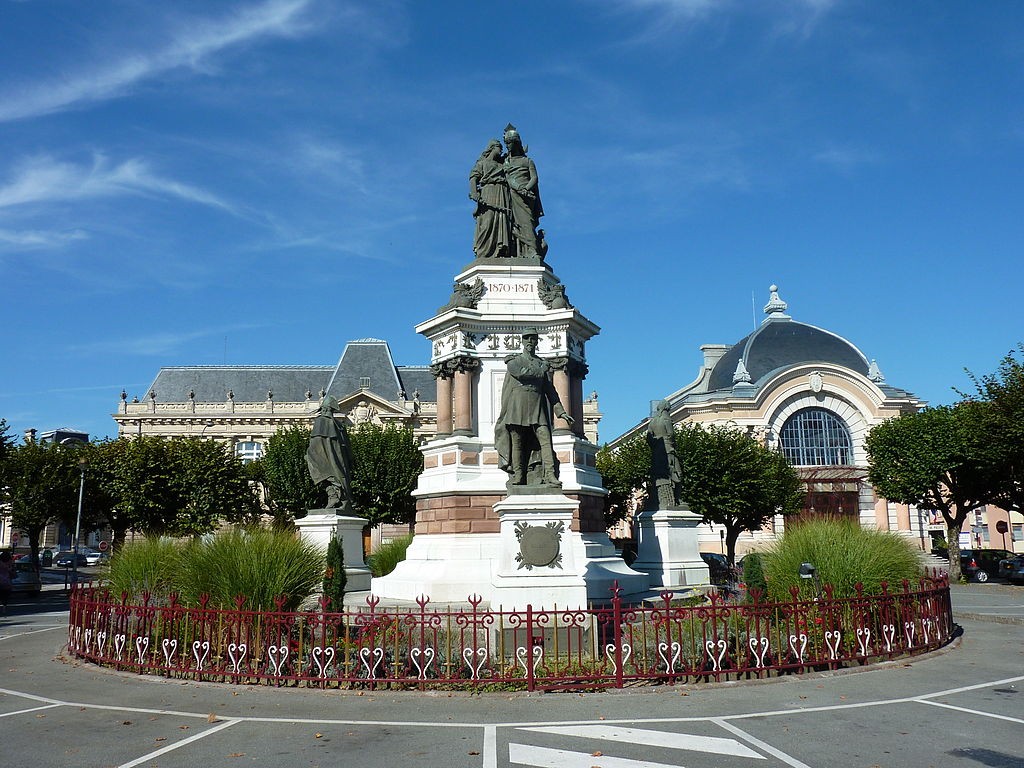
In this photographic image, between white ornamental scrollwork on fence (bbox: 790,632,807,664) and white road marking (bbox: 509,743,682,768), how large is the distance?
424cm

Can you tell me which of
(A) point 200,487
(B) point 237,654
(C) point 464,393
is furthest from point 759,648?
(A) point 200,487

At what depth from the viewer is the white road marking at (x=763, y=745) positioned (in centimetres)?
626

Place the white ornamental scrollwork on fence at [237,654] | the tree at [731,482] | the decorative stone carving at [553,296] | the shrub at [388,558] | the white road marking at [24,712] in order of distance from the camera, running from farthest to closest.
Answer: the tree at [731,482] < the shrub at [388,558] < the decorative stone carving at [553,296] < the white ornamental scrollwork on fence at [237,654] < the white road marking at [24,712]

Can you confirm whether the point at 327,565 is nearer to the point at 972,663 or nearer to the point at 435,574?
the point at 435,574

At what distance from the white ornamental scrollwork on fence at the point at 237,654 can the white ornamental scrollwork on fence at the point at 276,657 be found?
1.01 feet

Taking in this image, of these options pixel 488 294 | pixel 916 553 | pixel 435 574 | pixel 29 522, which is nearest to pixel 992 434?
pixel 916 553

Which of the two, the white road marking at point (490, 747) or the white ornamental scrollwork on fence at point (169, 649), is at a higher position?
the white ornamental scrollwork on fence at point (169, 649)

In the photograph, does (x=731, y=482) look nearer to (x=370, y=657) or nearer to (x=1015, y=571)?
(x=1015, y=571)

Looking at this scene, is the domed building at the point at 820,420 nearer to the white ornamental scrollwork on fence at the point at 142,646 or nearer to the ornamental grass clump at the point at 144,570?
the ornamental grass clump at the point at 144,570

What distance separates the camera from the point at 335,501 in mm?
19156

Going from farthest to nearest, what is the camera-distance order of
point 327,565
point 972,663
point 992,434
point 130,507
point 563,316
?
1. point 130,507
2. point 992,434
3. point 563,316
4. point 327,565
5. point 972,663

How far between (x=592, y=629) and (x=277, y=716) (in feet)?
12.5

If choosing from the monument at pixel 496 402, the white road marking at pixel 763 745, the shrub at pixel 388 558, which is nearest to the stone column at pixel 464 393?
the monument at pixel 496 402

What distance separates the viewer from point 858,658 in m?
10.3
